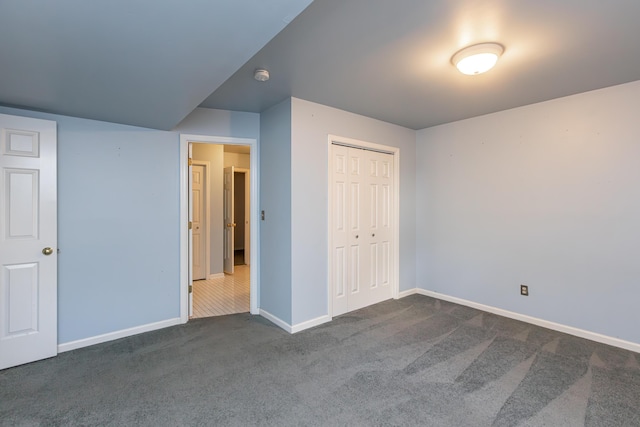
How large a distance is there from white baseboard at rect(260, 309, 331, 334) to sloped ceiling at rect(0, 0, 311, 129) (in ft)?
7.46

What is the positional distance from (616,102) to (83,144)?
→ 4.97 meters

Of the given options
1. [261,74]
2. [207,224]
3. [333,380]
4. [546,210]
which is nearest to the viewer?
[333,380]

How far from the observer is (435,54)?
86.7 inches

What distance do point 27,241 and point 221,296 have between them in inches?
90.2

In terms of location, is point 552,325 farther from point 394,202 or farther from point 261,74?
point 261,74

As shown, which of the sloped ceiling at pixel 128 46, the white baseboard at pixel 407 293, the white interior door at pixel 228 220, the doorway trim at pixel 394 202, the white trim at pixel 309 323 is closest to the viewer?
the sloped ceiling at pixel 128 46

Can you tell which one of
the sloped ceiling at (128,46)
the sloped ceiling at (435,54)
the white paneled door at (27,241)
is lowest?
the white paneled door at (27,241)

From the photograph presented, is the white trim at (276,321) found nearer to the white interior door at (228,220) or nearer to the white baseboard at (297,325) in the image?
the white baseboard at (297,325)

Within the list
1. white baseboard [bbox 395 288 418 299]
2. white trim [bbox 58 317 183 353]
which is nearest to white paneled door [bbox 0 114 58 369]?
white trim [bbox 58 317 183 353]

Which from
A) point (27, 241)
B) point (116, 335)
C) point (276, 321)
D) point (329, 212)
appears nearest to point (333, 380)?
point (276, 321)

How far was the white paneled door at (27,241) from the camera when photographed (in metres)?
2.38


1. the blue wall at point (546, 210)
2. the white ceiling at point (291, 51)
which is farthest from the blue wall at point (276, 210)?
the blue wall at point (546, 210)

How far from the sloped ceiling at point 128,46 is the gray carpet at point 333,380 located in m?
2.11

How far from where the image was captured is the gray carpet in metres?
1.84
